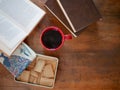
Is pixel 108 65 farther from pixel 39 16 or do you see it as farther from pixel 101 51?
pixel 39 16

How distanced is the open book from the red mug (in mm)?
54

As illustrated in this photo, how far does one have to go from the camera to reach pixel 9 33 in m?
0.91

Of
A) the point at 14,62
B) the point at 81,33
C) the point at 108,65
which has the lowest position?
the point at 108,65

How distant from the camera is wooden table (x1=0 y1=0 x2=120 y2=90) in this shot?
3.07 ft

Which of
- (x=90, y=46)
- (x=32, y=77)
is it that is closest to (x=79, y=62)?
(x=90, y=46)

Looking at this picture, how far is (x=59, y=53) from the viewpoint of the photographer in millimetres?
952

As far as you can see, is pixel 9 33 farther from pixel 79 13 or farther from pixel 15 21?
pixel 79 13

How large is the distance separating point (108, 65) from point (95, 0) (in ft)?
0.87

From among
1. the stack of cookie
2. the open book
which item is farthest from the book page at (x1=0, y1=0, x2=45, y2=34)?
the stack of cookie

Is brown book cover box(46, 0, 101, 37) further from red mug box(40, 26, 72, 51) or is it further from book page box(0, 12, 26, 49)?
book page box(0, 12, 26, 49)

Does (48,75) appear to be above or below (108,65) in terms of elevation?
above

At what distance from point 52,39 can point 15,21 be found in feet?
0.51

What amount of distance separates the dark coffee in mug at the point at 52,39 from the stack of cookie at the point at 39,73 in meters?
0.07

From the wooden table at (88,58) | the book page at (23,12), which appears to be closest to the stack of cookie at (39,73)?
the wooden table at (88,58)
